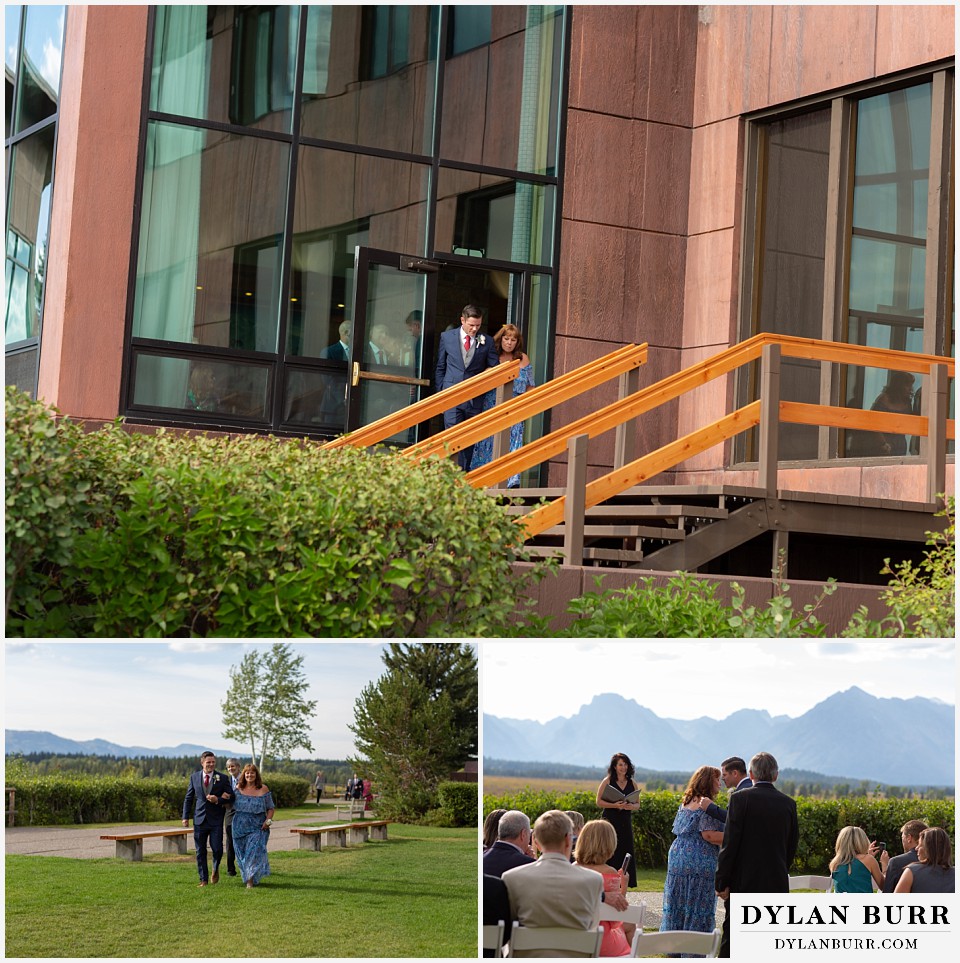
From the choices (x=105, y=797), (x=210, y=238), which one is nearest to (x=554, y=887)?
(x=105, y=797)

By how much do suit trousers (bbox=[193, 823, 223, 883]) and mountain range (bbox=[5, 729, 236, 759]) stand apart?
0.26 metres

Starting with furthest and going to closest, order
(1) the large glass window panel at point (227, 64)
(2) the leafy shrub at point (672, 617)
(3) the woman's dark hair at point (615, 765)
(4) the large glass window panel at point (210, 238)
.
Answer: (1) the large glass window panel at point (227, 64), (4) the large glass window panel at point (210, 238), (2) the leafy shrub at point (672, 617), (3) the woman's dark hair at point (615, 765)

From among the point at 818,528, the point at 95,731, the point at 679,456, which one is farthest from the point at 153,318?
the point at 95,731

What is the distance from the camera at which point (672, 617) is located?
24.1ft

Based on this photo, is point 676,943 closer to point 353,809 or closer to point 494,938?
point 494,938

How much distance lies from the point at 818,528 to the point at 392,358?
13.8 ft

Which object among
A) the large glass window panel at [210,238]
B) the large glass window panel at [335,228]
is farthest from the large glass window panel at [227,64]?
the large glass window panel at [335,228]

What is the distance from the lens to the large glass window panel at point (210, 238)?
1127 cm

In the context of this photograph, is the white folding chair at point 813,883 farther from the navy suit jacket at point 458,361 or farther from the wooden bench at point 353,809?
the navy suit jacket at point 458,361

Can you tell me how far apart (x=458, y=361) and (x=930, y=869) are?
7334 millimetres

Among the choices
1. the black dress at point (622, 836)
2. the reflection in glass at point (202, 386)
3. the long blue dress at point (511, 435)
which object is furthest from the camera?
the long blue dress at point (511, 435)

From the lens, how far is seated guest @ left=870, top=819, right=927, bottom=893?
526cm

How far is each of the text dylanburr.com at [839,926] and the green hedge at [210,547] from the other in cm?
190

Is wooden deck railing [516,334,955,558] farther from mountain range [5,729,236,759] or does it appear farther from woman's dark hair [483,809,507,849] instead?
mountain range [5,729,236,759]
